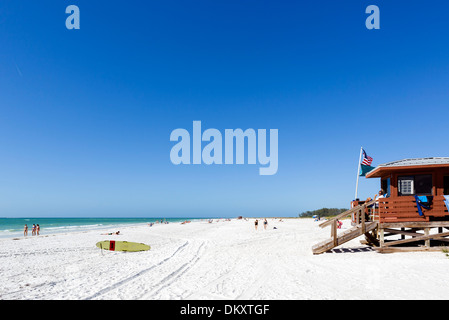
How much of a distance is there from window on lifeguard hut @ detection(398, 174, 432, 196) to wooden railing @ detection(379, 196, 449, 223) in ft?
2.05

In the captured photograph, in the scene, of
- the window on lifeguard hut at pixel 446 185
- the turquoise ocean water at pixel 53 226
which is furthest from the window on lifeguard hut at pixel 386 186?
the turquoise ocean water at pixel 53 226

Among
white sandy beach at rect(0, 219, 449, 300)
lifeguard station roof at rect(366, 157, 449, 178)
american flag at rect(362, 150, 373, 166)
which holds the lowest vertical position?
white sandy beach at rect(0, 219, 449, 300)

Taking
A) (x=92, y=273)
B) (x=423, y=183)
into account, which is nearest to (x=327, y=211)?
(x=423, y=183)

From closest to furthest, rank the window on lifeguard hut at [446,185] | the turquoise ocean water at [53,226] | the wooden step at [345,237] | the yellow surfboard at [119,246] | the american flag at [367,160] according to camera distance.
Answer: the wooden step at [345,237] < the window on lifeguard hut at [446,185] < the yellow surfboard at [119,246] < the american flag at [367,160] < the turquoise ocean water at [53,226]

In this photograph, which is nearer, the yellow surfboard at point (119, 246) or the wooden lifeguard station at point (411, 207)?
the wooden lifeguard station at point (411, 207)

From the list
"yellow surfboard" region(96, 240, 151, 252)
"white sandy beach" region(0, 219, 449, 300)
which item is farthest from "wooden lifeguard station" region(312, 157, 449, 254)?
"yellow surfboard" region(96, 240, 151, 252)

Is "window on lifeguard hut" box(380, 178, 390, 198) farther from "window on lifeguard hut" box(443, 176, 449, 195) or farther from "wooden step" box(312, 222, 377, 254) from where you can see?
"wooden step" box(312, 222, 377, 254)

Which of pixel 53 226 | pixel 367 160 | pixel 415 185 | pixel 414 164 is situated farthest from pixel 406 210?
pixel 53 226

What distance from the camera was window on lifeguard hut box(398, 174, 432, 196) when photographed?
13.1 metres

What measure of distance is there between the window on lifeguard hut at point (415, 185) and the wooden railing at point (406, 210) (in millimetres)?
624

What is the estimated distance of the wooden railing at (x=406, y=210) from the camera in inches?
499

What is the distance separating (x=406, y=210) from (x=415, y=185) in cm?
146

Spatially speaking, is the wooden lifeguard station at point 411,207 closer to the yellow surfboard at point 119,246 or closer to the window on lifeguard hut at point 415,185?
the window on lifeguard hut at point 415,185
